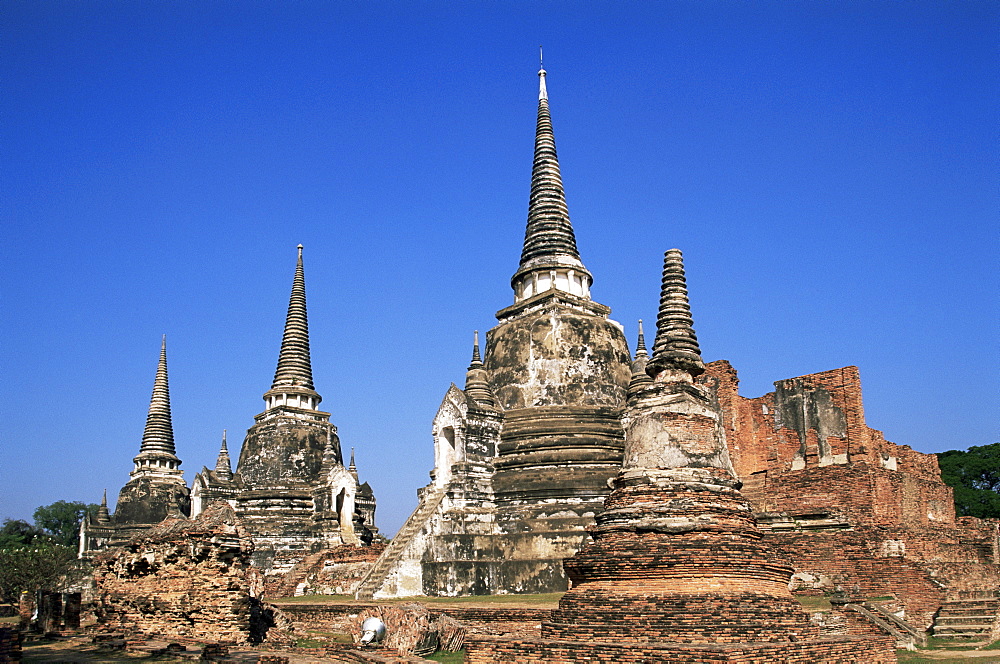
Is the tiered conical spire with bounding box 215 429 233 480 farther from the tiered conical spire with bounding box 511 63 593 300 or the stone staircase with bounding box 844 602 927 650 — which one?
the stone staircase with bounding box 844 602 927 650

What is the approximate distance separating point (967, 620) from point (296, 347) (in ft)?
89.1

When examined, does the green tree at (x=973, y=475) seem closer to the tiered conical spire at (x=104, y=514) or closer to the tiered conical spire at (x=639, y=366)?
the tiered conical spire at (x=639, y=366)

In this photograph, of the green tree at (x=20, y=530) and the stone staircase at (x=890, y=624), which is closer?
the stone staircase at (x=890, y=624)

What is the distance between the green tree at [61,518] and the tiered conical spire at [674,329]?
71.5m

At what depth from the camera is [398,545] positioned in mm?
22922

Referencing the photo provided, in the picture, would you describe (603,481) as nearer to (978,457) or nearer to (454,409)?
(454,409)

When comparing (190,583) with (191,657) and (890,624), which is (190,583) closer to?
(191,657)

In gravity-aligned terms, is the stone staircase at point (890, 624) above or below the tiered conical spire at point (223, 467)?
below

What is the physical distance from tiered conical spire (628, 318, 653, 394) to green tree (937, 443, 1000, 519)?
25.6 meters

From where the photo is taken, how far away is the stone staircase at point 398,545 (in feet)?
71.9

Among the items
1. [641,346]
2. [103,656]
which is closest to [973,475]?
[641,346]

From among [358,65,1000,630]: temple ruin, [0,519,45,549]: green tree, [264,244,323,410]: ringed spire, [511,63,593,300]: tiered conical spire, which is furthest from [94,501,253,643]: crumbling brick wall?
[0,519,45,549]: green tree

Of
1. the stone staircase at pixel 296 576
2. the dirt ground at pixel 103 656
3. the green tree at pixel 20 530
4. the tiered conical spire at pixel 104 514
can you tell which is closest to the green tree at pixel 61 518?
the green tree at pixel 20 530

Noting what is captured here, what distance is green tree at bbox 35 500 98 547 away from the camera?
241 feet
